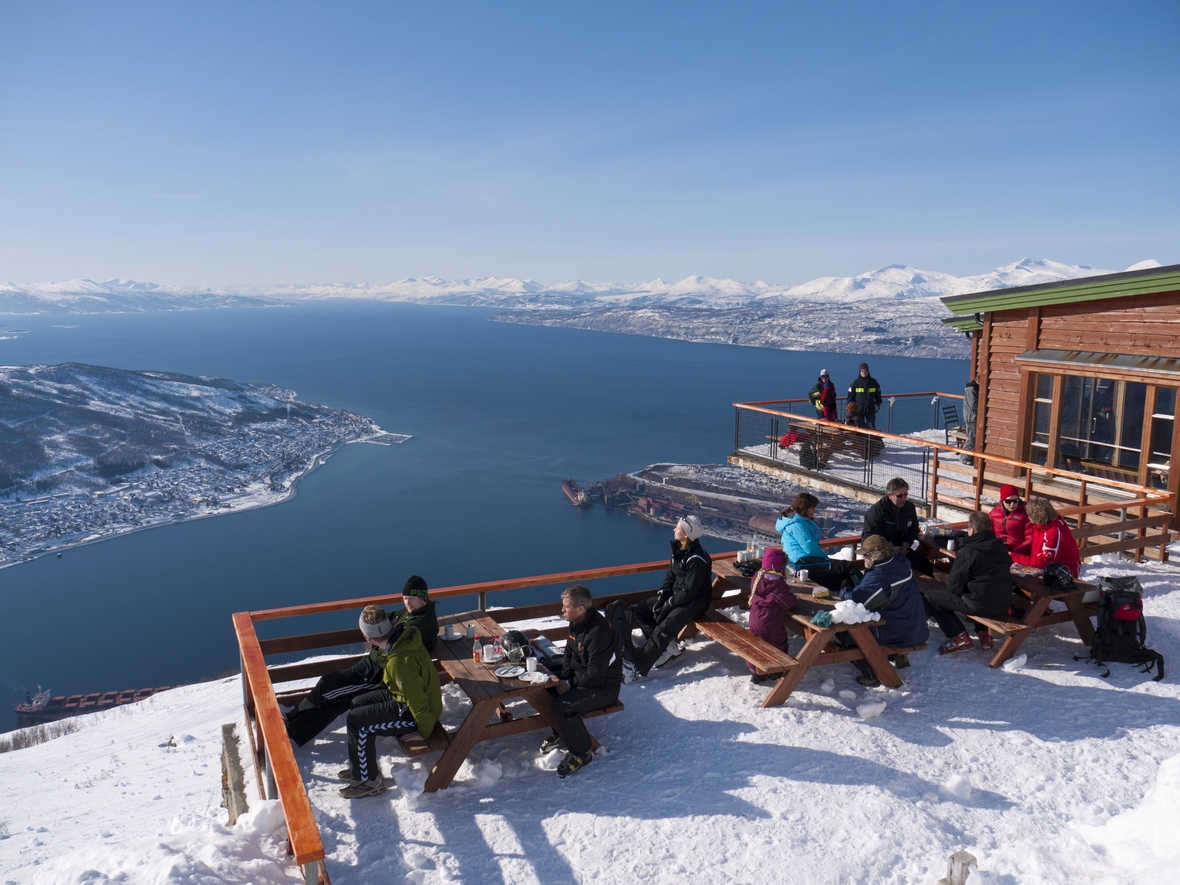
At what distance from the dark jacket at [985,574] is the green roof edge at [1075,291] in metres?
6.44

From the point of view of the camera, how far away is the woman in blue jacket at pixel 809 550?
684 centimetres

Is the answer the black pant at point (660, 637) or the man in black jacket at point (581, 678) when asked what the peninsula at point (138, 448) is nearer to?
the black pant at point (660, 637)

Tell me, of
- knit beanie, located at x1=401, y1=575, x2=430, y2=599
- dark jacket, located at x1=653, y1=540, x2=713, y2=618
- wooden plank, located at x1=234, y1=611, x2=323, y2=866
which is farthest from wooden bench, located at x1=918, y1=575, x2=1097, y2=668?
wooden plank, located at x1=234, y1=611, x2=323, y2=866

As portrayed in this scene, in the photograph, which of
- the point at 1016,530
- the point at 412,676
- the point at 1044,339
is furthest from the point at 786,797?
the point at 1044,339

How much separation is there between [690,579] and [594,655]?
58.2 inches

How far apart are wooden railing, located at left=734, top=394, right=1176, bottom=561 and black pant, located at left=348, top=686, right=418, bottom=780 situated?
7.36 metres

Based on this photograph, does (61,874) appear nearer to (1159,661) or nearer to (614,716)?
(614,716)

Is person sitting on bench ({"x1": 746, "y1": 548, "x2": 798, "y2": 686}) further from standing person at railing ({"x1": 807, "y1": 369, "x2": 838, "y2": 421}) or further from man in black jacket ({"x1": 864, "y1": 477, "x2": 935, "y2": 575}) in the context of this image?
standing person at railing ({"x1": 807, "y1": 369, "x2": 838, "y2": 421})

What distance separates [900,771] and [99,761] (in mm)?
20592

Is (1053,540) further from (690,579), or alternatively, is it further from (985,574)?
(690,579)

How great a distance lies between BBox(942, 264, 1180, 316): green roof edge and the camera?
9.97 m

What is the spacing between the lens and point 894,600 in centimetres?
577

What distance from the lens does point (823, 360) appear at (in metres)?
168

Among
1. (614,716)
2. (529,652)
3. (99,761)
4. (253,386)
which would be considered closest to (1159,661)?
(614,716)
